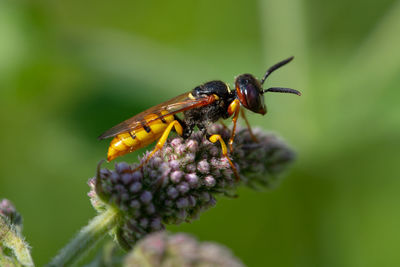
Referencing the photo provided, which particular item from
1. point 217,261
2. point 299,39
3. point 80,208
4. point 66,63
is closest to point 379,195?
point 299,39

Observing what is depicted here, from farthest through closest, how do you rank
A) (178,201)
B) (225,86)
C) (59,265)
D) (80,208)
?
(80,208) < (225,86) < (178,201) < (59,265)

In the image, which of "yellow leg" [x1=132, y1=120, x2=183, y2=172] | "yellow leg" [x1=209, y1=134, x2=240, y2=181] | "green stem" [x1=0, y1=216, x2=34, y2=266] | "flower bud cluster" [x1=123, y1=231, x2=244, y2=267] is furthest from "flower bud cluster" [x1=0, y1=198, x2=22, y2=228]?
"yellow leg" [x1=209, y1=134, x2=240, y2=181]

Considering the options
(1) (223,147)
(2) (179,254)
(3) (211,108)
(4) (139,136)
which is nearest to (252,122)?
(3) (211,108)

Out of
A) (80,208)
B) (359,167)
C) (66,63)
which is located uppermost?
(66,63)

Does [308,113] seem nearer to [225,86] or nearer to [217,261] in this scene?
[225,86]

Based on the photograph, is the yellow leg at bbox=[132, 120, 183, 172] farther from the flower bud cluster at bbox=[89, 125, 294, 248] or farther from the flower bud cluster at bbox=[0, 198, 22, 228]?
the flower bud cluster at bbox=[0, 198, 22, 228]

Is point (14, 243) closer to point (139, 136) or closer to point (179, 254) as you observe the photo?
point (179, 254)

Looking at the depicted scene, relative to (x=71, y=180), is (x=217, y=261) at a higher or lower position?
higher
